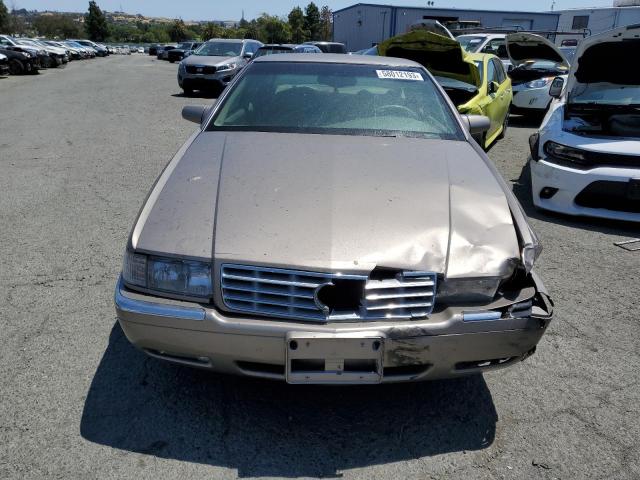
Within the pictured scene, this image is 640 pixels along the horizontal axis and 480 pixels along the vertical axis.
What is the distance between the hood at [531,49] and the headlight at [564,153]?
226 centimetres

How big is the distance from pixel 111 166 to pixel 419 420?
5804 millimetres

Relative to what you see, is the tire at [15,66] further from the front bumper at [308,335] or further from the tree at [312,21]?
the tree at [312,21]

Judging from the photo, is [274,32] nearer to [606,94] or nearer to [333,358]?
[606,94]

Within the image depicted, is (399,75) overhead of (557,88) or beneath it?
overhead

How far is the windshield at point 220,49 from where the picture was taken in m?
16.4

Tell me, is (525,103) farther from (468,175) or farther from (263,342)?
(263,342)

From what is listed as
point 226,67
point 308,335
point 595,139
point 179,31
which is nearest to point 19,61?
point 226,67

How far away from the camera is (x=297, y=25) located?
71062 millimetres

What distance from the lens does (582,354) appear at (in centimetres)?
312

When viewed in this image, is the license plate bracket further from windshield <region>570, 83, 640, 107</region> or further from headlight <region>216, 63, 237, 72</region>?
headlight <region>216, 63, 237, 72</region>

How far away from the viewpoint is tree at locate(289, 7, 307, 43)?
6825cm

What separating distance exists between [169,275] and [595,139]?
15.6 feet

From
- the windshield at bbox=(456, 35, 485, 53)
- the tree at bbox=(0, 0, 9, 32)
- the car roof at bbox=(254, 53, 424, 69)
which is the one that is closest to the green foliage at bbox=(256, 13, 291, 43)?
the tree at bbox=(0, 0, 9, 32)

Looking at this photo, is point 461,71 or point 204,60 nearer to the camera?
point 461,71
